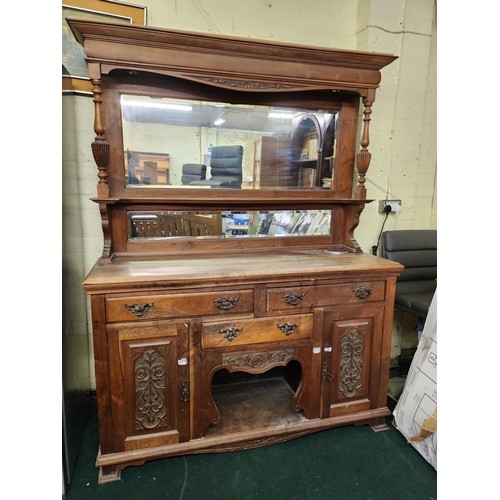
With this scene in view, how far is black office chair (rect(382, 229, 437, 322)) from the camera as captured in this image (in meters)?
2.25

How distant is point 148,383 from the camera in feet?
5.13

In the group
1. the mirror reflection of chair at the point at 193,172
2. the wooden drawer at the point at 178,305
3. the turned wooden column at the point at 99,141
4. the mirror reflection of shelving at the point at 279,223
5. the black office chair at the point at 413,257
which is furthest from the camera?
the black office chair at the point at 413,257

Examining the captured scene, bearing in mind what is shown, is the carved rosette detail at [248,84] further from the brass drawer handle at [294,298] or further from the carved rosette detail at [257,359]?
the carved rosette detail at [257,359]

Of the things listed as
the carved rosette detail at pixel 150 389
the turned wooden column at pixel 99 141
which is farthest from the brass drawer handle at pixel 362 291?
the turned wooden column at pixel 99 141

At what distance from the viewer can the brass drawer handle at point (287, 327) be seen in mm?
1680

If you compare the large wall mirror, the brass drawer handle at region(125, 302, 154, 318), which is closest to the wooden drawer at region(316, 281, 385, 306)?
the large wall mirror

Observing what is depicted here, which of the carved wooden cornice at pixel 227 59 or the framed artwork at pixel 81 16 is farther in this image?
the framed artwork at pixel 81 16

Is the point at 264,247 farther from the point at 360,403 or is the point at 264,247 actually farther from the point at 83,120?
the point at 83,120

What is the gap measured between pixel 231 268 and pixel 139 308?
0.45 m

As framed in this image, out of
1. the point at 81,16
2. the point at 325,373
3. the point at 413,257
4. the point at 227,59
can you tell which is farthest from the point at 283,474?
the point at 81,16

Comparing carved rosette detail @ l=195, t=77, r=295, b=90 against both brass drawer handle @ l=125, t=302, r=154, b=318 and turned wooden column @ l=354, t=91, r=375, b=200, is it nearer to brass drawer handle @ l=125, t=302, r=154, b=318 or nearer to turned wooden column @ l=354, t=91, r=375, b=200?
turned wooden column @ l=354, t=91, r=375, b=200

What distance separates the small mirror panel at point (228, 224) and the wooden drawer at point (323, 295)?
1.65ft

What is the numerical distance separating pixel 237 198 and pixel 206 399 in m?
1.05

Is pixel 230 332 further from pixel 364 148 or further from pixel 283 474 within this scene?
pixel 364 148
